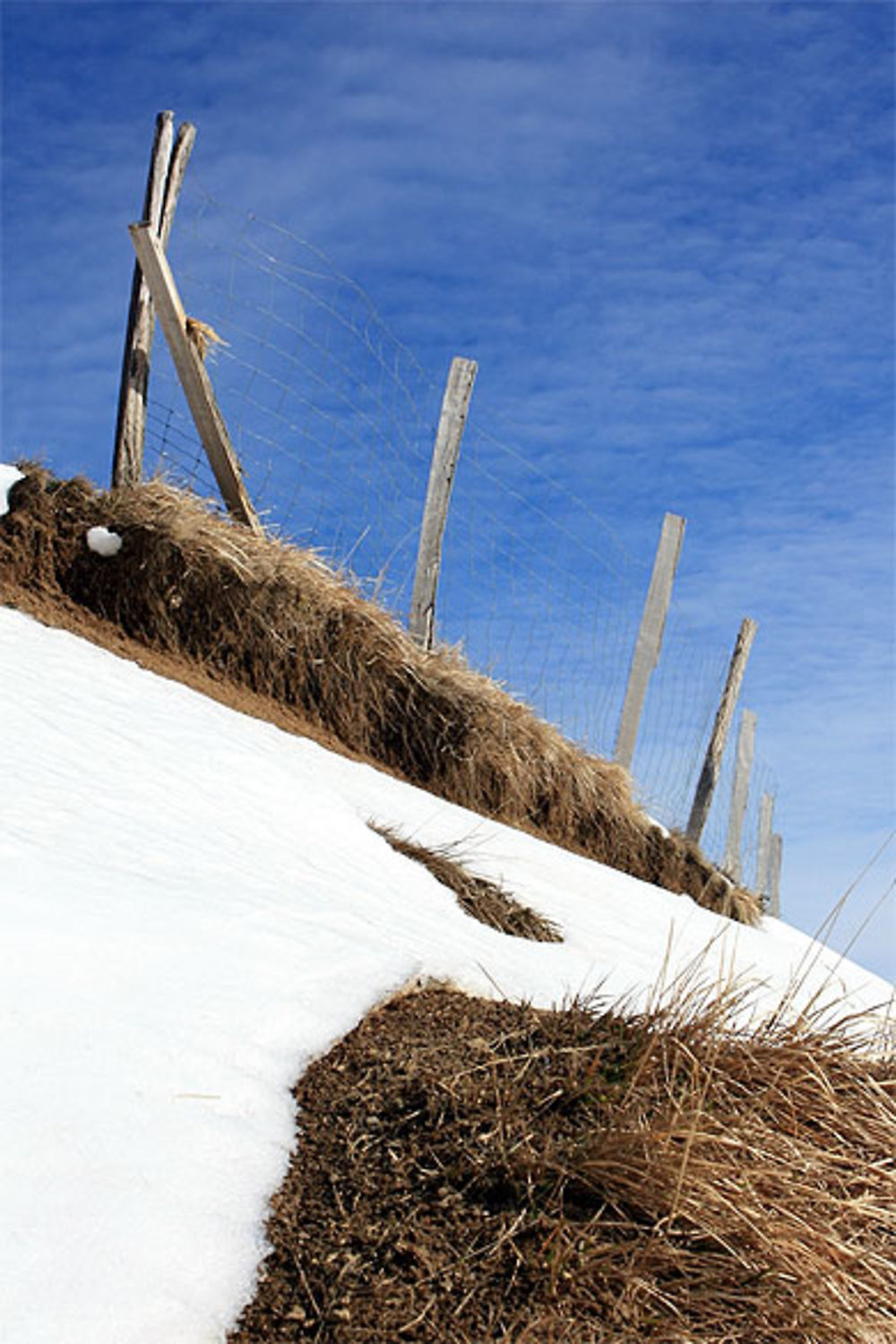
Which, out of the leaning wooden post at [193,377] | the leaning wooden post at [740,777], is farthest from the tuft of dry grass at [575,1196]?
the leaning wooden post at [740,777]

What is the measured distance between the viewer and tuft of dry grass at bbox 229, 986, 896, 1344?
2.38 m

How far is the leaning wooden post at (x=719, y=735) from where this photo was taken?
12195 millimetres

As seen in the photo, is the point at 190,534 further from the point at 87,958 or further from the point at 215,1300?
the point at 215,1300

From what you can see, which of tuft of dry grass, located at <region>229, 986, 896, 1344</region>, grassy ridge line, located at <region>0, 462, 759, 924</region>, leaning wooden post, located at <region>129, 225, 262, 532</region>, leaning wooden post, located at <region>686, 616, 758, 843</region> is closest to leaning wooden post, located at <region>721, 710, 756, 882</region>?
leaning wooden post, located at <region>686, 616, 758, 843</region>

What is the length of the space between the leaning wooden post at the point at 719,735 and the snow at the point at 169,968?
6.02 meters

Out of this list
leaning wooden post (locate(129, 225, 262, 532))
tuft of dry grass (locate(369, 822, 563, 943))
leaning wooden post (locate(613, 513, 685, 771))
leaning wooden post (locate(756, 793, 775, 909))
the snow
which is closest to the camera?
the snow

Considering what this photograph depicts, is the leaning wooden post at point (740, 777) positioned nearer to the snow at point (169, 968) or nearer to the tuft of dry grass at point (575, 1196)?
the snow at point (169, 968)

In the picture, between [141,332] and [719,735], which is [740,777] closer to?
[719,735]

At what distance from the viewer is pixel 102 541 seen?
7555 mm

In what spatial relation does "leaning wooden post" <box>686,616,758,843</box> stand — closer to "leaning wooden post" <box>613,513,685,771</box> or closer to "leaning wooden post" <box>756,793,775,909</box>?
"leaning wooden post" <box>613,513,685,771</box>

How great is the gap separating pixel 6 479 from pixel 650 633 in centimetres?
593

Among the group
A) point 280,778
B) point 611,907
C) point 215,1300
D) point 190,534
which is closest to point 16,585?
point 190,534

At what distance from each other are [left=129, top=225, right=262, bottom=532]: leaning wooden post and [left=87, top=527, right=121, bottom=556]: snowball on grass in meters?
0.94

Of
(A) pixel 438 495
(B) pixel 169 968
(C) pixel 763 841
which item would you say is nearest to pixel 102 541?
(A) pixel 438 495
